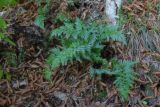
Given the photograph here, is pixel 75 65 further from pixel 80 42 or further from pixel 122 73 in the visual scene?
pixel 122 73

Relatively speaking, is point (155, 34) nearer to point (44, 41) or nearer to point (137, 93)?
point (137, 93)

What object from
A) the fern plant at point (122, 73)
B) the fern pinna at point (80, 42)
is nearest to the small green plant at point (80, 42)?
the fern pinna at point (80, 42)

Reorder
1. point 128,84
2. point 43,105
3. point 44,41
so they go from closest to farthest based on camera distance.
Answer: point 128,84
point 43,105
point 44,41

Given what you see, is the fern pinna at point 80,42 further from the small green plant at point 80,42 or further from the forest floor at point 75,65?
the forest floor at point 75,65

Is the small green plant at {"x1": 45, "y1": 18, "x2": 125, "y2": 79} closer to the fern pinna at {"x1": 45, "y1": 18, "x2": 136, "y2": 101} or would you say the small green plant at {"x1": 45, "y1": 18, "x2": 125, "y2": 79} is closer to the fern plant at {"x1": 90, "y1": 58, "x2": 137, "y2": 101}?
the fern pinna at {"x1": 45, "y1": 18, "x2": 136, "y2": 101}

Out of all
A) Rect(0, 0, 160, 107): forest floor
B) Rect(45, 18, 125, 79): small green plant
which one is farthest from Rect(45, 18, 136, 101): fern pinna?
Rect(0, 0, 160, 107): forest floor

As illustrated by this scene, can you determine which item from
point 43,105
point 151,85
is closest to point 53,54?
point 43,105

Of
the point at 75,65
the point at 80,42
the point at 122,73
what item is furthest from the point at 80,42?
the point at 122,73
